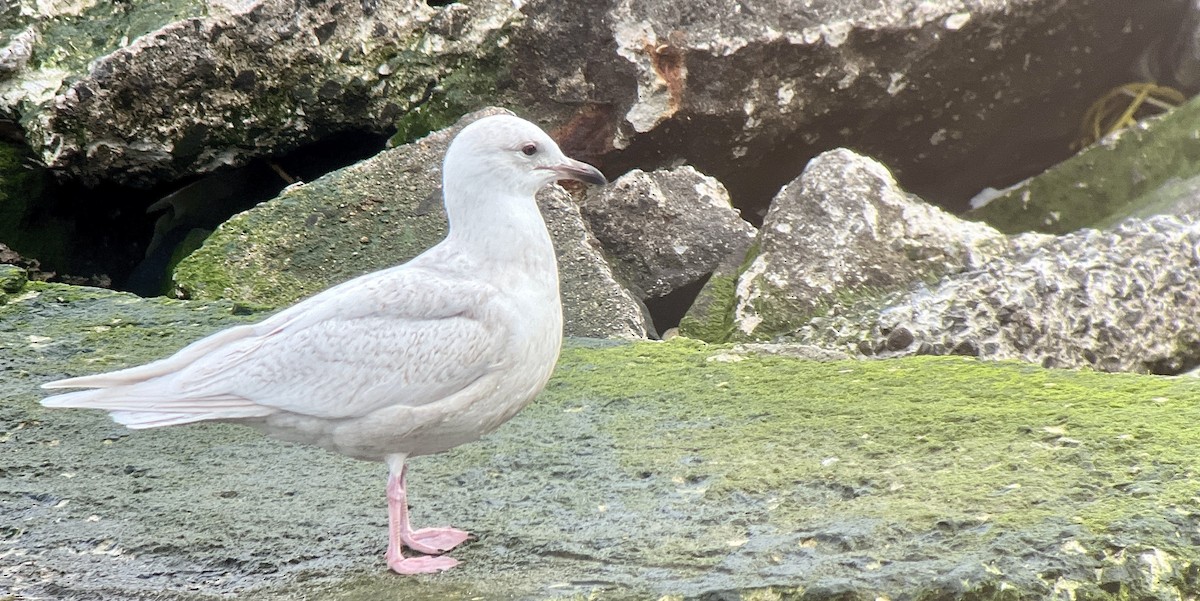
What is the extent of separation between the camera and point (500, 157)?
13.2 feet

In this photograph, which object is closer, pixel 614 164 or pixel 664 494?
pixel 664 494

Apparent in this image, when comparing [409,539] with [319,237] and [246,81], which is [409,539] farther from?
[246,81]

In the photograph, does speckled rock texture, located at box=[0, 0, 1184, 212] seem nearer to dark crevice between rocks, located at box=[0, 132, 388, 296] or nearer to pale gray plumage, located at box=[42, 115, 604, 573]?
dark crevice between rocks, located at box=[0, 132, 388, 296]

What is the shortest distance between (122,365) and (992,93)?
5.99 metres

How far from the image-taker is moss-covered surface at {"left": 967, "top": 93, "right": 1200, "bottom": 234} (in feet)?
26.8

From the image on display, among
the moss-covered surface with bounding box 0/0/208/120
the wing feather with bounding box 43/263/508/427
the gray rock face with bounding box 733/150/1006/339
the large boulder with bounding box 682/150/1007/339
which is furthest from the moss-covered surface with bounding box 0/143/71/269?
the wing feather with bounding box 43/263/508/427

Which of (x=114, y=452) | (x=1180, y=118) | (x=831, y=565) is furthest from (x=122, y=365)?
(x=1180, y=118)

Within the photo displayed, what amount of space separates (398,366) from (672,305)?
3.86 m

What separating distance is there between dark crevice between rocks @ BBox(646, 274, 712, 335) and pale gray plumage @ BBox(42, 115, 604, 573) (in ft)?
11.4

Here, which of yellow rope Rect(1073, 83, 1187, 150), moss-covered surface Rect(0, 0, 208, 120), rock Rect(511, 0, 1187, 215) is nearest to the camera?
moss-covered surface Rect(0, 0, 208, 120)

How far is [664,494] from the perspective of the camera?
161 inches

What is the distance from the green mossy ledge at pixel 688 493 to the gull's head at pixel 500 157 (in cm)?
102

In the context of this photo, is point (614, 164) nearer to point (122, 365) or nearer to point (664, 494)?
point (122, 365)

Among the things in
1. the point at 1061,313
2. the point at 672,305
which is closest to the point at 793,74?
the point at 672,305
